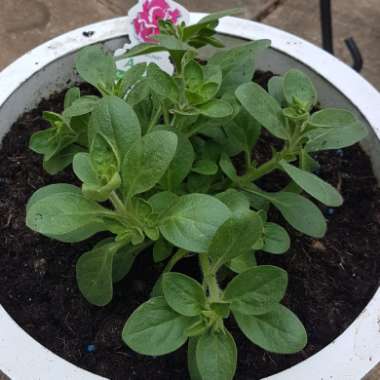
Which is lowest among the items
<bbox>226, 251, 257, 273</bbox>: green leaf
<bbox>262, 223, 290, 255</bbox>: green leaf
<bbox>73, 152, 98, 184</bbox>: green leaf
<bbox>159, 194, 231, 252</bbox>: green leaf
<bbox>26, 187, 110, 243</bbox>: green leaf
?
<bbox>226, 251, 257, 273</bbox>: green leaf

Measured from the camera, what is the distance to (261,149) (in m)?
1.06

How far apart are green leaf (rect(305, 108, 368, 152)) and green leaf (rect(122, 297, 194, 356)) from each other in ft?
1.02

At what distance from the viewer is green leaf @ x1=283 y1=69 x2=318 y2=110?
0.79m

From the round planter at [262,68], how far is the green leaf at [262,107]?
253mm

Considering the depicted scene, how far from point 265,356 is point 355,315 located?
144mm

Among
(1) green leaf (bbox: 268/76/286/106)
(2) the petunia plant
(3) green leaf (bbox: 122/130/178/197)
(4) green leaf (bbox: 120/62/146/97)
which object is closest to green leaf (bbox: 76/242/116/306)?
(2) the petunia plant

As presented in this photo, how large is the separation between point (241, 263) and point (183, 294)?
13 centimetres

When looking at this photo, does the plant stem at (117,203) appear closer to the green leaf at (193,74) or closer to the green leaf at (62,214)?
the green leaf at (62,214)

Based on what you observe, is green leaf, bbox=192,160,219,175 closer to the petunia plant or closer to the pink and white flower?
the petunia plant

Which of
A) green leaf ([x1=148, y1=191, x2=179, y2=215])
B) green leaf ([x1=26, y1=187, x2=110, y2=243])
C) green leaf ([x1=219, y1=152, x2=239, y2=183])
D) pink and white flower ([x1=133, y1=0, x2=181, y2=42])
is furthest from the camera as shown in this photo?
pink and white flower ([x1=133, y1=0, x2=181, y2=42])

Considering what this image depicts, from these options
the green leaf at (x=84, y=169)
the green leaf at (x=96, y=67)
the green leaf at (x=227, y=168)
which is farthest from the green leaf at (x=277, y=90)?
the green leaf at (x=84, y=169)

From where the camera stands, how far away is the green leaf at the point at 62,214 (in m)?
0.62

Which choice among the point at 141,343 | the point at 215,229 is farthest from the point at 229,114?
the point at 141,343

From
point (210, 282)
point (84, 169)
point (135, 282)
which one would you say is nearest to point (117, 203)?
point (84, 169)
